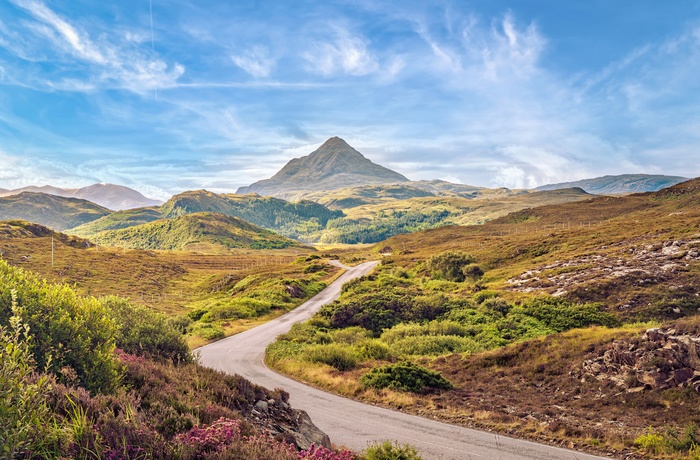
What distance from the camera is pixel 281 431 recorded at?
10.0 meters

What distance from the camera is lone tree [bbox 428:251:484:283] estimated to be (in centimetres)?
5425

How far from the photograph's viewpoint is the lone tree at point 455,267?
54250mm

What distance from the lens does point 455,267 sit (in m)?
56.2

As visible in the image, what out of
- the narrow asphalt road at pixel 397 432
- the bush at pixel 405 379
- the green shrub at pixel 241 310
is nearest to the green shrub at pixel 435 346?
the bush at pixel 405 379

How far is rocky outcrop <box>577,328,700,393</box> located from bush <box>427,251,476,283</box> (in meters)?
35.3

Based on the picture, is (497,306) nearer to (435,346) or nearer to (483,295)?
(483,295)

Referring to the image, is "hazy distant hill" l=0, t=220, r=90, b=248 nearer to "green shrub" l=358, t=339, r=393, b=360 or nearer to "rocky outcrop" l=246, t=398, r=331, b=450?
"green shrub" l=358, t=339, r=393, b=360

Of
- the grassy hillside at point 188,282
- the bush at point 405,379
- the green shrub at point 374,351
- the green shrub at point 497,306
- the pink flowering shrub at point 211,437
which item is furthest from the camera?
the grassy hillside at point 188,282

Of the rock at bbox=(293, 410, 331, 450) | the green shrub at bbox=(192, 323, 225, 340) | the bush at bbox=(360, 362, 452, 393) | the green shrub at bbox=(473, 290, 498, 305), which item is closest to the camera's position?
the rock at bbox=(293, 410, 331, 450)

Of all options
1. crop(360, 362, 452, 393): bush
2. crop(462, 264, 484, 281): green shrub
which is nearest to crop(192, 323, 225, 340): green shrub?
crop(360, 362, 452, 393): bush

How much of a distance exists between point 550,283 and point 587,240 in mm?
24381

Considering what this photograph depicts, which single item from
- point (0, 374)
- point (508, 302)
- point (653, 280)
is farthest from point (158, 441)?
point (653, 280)

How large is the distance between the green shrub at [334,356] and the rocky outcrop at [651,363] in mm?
13173

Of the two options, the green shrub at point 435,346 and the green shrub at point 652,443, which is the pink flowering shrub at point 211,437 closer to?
the green shrub at point 652,443
